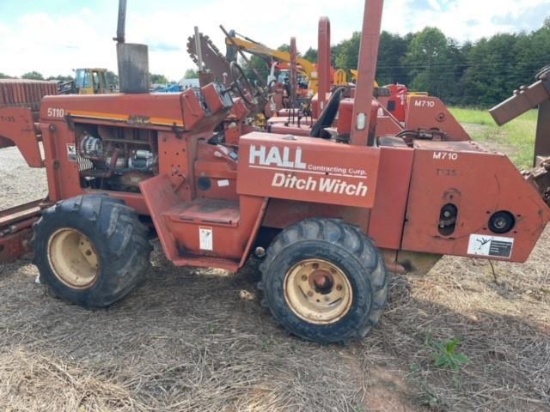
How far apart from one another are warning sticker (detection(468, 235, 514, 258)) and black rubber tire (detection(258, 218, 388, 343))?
2.33 ft

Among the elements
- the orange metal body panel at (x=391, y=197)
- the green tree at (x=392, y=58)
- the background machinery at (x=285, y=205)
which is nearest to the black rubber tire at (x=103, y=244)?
the background machinery at (x=285, y=205)

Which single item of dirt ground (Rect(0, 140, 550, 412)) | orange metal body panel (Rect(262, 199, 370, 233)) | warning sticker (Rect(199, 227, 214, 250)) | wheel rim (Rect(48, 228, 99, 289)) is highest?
orange metal body panel (Rect(262, 199, 370, 233))

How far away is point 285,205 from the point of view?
381 centimetres

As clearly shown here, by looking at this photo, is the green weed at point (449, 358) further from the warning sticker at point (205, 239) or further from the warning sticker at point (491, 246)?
the warning sticker at point (205, 239)

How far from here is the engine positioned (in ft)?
14.5

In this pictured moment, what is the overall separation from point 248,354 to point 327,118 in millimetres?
1997

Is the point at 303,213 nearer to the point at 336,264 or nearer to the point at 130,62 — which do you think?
the point at 336,264

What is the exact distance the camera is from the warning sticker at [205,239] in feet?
12.5

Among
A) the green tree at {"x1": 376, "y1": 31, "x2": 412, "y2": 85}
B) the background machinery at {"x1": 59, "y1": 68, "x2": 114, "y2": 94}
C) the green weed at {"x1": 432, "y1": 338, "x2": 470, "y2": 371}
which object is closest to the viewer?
the green weed at {"x1": 432, "y1": 338, "x2": 470, "y2": 371}

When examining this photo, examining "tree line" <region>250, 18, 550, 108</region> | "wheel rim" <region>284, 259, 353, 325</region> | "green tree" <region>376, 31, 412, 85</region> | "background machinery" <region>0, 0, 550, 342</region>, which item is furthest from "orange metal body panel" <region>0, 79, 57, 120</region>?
"green tree" <region>376, 31, 412, 85</region>

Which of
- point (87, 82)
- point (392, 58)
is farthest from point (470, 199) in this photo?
point (392, 58)

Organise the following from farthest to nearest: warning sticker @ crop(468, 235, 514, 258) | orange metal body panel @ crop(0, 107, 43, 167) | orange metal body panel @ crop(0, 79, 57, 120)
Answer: orange metal body panel @ crop(0, 79, 57, 120) < orange metal body panel @ crop(0, 107, 43, 167) < warning sticker @ crop(468, 235, 514, 258)

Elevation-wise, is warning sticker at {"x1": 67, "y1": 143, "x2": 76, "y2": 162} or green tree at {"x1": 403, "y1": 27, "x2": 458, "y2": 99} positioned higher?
green tree at {"x1": 403, "y1": 27, "x2": 458, "y2": 99}

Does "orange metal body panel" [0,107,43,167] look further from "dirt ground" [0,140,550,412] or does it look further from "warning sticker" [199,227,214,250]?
"warning sticker" [199,227,214,250]
